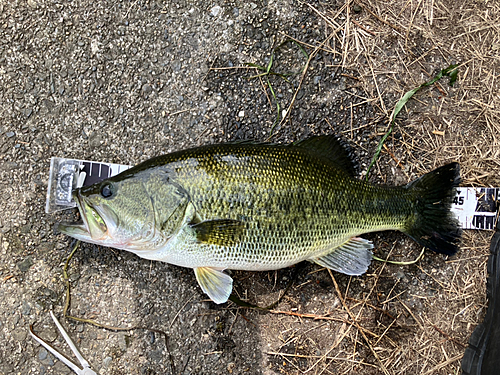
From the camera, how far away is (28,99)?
9.33 feet

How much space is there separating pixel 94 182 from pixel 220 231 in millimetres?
1249

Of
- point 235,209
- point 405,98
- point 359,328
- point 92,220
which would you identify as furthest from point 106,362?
point 405,98

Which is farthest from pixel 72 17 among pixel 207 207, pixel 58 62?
pixel 207 207

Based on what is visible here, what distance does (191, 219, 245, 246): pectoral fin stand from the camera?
2299 mm

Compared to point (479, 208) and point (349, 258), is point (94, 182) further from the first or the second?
point (479, 208)

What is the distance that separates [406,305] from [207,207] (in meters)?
2.00

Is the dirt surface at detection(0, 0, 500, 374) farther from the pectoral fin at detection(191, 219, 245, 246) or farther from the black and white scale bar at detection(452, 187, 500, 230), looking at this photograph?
the pectoral fin at detection(191, 219, 245, 246)

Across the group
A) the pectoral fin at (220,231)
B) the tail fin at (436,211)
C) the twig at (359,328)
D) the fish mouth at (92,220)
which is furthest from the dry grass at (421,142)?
the fish mouth at (92,220)

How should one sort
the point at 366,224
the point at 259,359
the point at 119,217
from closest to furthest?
1. the point at 119,217
2. the point at 366,224
3. the point at 259,359

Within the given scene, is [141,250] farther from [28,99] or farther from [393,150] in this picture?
[393,150]

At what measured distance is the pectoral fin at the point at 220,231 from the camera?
7.54 feet

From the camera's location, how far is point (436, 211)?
2682 mm

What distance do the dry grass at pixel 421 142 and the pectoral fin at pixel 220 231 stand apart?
100 cm

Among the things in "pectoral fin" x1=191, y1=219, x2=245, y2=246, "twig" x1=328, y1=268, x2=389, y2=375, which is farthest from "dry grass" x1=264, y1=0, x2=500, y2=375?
"pectoral fin" x1=191, y1=219, x2=245, y2=246
